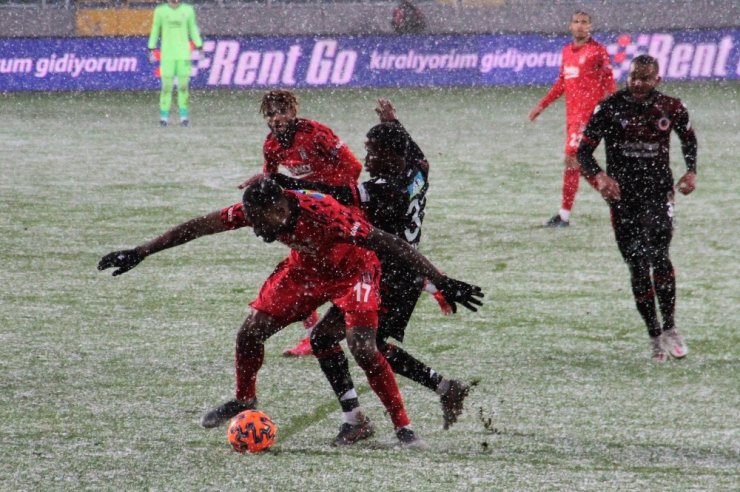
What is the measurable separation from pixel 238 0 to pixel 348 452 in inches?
1050

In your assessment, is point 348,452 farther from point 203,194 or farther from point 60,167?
point 60,167

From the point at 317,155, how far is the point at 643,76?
2104 millimetres

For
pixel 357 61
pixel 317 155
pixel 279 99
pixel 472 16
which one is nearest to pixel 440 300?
pixel 317 155

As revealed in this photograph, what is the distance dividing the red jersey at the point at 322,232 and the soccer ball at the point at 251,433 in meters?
0.77

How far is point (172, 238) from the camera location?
6.37 m

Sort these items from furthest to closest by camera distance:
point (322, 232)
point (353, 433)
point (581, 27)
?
point (581, 27) → point (353, 433) → point (322, 232)

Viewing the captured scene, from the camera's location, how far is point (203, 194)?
15.4m

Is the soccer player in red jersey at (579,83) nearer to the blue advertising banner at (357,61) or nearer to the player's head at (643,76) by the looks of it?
the player's head at (643,76)

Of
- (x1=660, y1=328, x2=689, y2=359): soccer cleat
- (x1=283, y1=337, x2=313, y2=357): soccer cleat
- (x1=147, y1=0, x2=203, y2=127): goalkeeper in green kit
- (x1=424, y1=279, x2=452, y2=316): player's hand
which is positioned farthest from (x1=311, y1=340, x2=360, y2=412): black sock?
(x1=147, y1=0, x2=203, y2=127): goalkeeper in green kit

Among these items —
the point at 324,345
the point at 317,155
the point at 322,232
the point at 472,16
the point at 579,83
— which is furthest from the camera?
the point at 472,16

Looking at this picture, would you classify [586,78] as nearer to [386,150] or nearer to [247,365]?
[386,150]

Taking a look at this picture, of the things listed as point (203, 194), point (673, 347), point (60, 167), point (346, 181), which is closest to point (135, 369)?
point (346, 181)

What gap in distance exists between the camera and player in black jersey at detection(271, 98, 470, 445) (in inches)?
266

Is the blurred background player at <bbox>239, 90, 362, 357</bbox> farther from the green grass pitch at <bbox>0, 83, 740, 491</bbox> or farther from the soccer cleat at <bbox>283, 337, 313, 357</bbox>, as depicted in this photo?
the green grass pitch at <bbox>0, 83, 740, 491</bbox>
